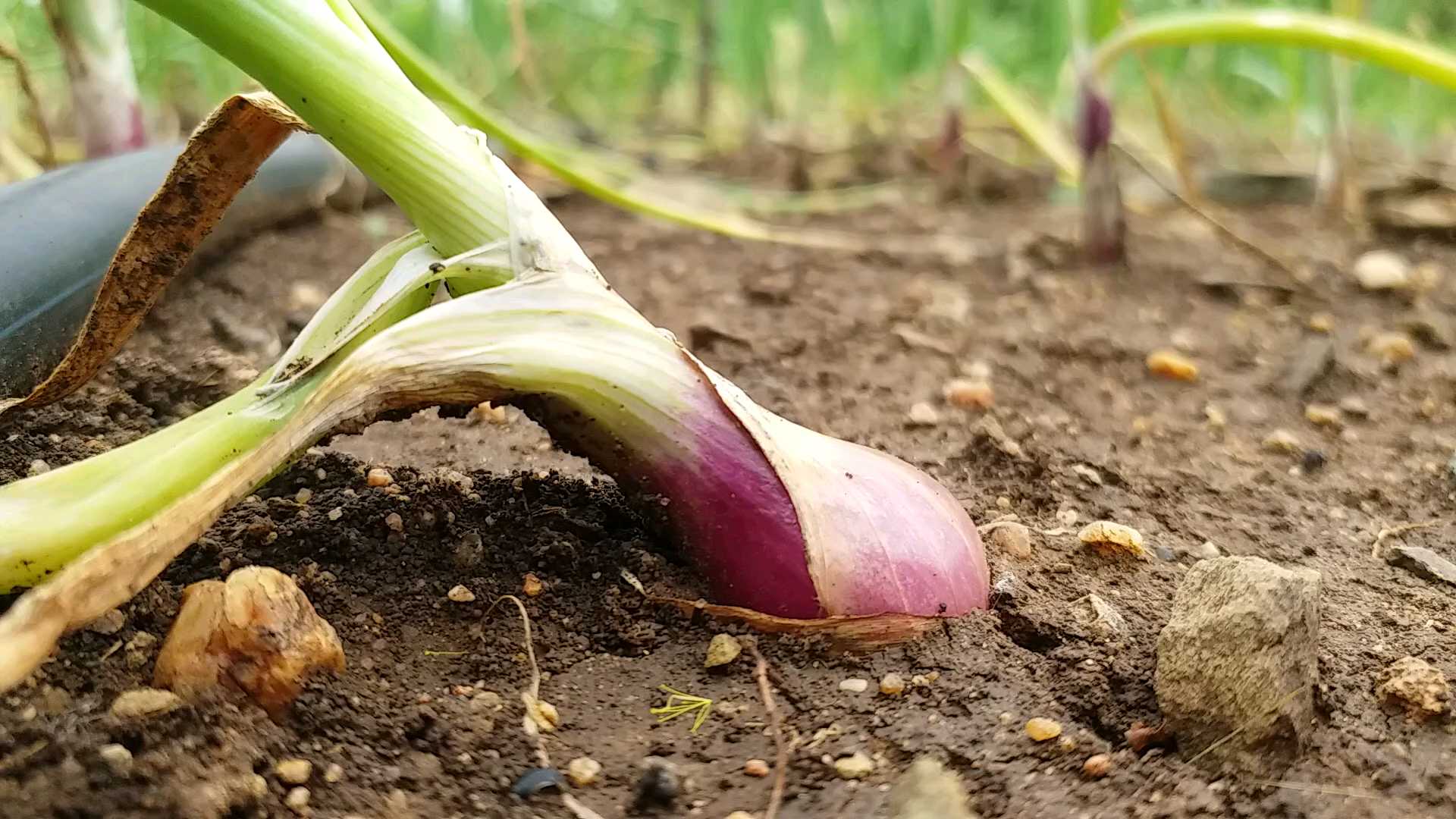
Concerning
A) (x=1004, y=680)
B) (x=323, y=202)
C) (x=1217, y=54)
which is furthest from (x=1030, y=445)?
(x=1217, y=54)

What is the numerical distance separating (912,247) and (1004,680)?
45.7 inches

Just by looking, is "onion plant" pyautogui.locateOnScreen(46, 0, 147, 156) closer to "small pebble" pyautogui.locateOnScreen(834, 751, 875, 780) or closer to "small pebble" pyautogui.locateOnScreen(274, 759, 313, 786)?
"small pebble" pyautogui.locateOnScreen(274, 759, 313, 786)

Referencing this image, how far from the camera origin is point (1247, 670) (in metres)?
0.57

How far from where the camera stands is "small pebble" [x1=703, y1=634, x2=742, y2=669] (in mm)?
621

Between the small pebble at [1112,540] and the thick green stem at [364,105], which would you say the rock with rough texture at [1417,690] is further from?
the thick green stem at [364,105]

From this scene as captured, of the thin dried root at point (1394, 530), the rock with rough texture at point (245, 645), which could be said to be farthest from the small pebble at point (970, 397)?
the rock with rough texture at point (245, 645)

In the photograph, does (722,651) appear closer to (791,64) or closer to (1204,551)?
(1204,551)

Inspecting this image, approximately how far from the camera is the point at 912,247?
1693 millimetres

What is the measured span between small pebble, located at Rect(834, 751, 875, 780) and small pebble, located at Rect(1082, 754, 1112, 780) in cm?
11

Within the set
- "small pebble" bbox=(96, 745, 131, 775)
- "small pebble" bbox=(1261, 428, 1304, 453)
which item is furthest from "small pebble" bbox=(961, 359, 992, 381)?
"small pebble" bbox=(96, 745, 131, 775)

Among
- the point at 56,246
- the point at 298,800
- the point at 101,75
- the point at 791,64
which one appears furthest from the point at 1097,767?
the point at 791,64

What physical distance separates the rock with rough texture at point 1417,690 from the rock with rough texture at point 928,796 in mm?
277

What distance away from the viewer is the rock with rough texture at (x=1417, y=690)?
1.98ft

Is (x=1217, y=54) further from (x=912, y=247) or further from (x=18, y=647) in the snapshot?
(x=18, y=647)
